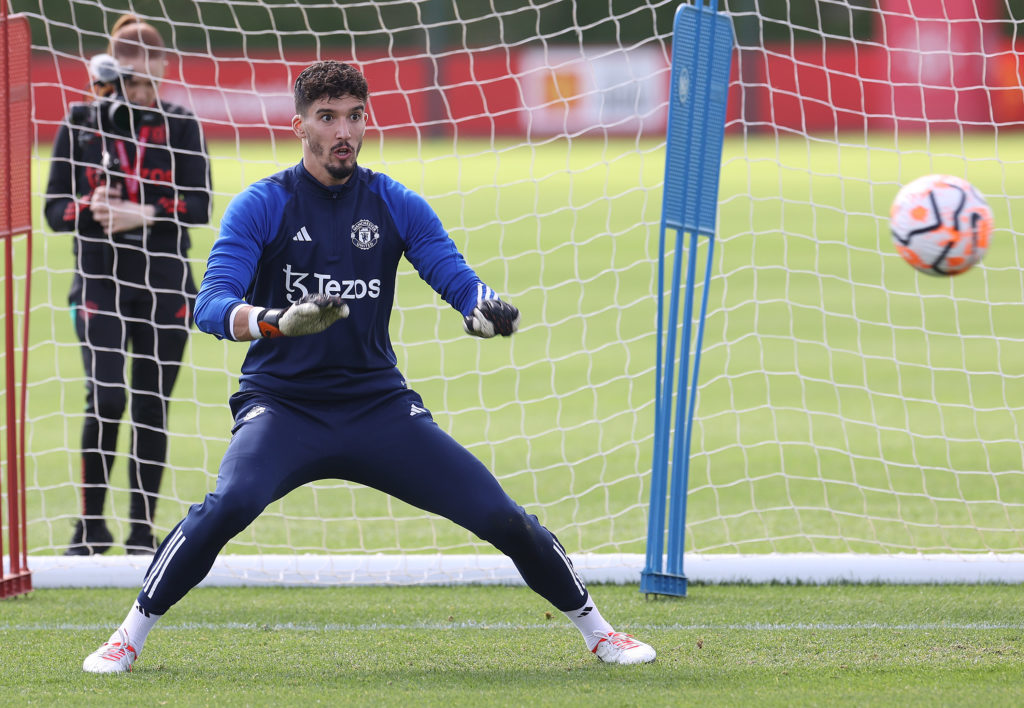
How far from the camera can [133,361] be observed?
592 cm

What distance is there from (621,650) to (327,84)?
1.91m

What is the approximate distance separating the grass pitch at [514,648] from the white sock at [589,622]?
0.25ft

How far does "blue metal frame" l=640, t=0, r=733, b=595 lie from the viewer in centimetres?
511

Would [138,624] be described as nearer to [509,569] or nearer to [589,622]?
[589,622]

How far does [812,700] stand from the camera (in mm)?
3779

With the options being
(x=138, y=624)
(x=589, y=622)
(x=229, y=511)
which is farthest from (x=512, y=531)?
(x=138, y=624)

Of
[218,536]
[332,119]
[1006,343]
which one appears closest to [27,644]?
[218,536]

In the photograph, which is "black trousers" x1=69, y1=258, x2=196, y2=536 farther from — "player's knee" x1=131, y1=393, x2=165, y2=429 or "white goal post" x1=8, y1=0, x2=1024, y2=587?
"white goal post" x1=8, y1=0, x2=1024, y2=587

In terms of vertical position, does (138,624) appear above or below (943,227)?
below

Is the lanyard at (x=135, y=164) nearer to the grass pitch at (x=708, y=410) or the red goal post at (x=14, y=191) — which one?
the grass pitch at (x=708, y=410)

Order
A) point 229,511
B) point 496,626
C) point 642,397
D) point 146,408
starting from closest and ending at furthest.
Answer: point 229,511
point 496,626
point 146,408
point 642,397

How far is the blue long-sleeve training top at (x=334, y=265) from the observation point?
401 cm

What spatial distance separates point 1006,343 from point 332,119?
28.1 feet

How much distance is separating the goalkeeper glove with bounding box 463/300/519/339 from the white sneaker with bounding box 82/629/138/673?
4.71ft
